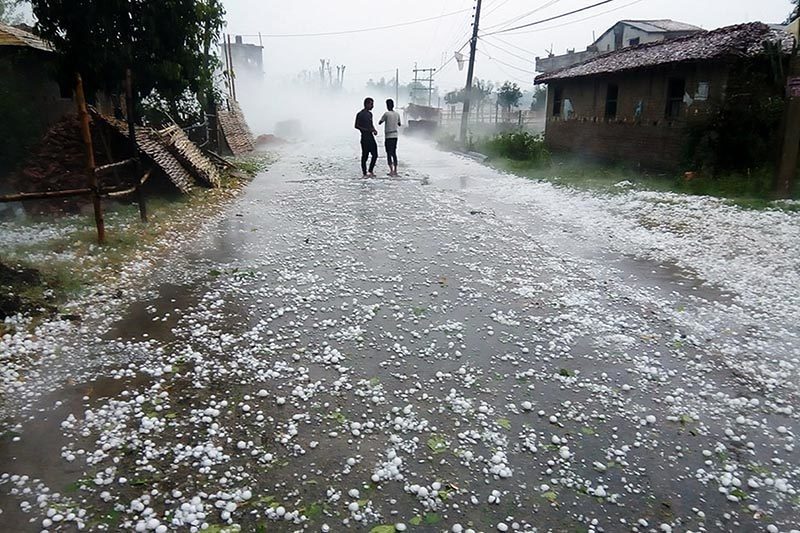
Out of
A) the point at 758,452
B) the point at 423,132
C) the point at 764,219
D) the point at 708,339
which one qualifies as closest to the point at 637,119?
the point at 764,219

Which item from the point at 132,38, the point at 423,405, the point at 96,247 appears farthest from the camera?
the point at 132,38

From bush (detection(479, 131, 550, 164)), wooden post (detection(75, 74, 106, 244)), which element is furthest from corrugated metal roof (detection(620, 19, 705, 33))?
wooden post (detection(75, 74, 106, 244))

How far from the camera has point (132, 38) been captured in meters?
9.35

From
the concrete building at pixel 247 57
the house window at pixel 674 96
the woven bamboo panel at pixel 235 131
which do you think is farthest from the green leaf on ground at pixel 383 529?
the concrete building at pixel 247 57

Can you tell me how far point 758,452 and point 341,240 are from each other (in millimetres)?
5927

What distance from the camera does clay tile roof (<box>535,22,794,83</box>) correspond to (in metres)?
12.6

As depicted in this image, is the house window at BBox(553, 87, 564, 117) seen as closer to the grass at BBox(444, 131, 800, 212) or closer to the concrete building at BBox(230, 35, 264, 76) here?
the grass at BBox(444, 131, 800, 212)

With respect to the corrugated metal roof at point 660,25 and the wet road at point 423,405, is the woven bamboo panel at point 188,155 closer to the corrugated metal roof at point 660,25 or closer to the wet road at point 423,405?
the wet road at point 423,405

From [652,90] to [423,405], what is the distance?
49.0ft

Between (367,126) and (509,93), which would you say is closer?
(367,126)

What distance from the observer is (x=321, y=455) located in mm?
3045

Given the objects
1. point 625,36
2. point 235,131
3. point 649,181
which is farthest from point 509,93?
point 649,181

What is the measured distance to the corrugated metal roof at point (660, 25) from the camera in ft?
118

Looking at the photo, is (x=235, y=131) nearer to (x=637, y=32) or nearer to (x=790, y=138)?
(x=790, y=138)
